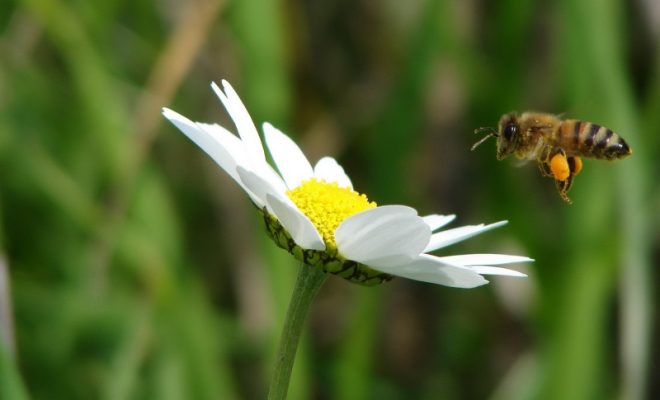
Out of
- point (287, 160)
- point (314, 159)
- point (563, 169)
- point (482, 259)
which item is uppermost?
point (314, 159)

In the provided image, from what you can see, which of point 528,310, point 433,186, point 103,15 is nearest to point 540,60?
point 433,186

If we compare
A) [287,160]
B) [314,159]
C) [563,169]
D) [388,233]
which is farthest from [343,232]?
[314,159]

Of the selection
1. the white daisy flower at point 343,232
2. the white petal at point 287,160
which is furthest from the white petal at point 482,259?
the white petal at point 287,160

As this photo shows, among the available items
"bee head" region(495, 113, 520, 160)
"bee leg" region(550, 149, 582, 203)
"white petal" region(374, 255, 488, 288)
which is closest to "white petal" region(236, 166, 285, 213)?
"white petal" region(374, 255, 488, 288)

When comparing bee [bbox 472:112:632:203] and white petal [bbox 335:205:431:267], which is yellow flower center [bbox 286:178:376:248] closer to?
white petal [bbox 335:205:431:267]

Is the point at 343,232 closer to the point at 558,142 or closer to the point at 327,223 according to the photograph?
the point at 327,223

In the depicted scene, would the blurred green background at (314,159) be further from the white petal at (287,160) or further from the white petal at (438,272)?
the white petal at (438,272)

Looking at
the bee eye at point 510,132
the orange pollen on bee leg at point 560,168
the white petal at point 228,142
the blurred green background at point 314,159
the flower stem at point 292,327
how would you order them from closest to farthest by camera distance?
the flower stem at point 292,327 → the white petal at point 228,142 → the orange pollen on bee leg at point 560,168 → the bee eye at point 510,132 → the blurred green background at point 314,159
